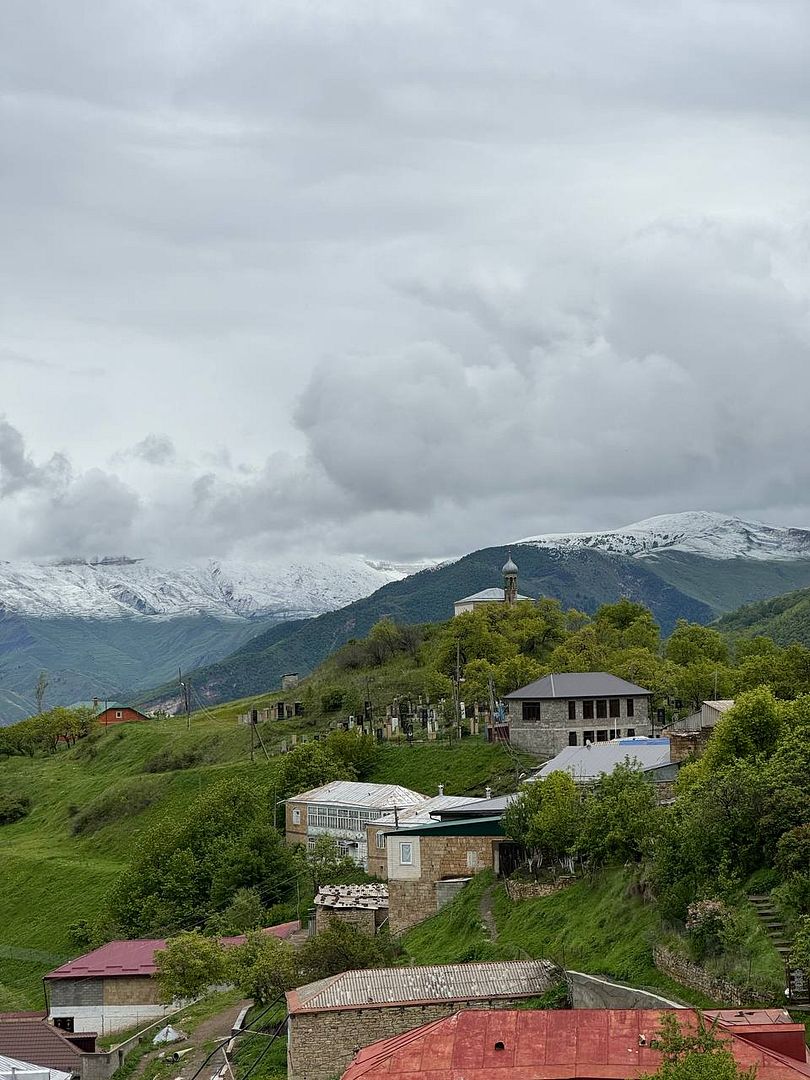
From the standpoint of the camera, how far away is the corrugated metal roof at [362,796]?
225 ft

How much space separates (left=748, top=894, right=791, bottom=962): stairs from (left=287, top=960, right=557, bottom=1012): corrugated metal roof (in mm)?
5389

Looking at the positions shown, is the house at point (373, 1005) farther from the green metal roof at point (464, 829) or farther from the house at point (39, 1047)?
the green metal roof at point (464, 829)

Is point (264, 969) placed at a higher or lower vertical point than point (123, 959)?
higher

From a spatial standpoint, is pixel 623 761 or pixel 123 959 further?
pixel 623 761

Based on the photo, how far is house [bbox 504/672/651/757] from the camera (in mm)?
77875

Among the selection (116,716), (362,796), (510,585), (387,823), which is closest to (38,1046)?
(387,823)

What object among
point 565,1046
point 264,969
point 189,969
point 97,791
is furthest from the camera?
point 97,791

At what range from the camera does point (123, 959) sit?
54.7 m

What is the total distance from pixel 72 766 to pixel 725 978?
98.0 m

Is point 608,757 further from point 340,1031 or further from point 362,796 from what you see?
point 340,1031

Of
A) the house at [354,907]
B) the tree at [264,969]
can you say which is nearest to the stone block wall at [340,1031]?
the tree at [264,969]

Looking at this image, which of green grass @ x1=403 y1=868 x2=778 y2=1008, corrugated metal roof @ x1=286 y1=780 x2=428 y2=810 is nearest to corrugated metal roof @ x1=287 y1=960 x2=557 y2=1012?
green grass @ x1=403 y1=868 x2=778 y2=1008

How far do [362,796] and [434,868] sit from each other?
19.5 metres

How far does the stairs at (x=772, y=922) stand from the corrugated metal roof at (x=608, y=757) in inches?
811
